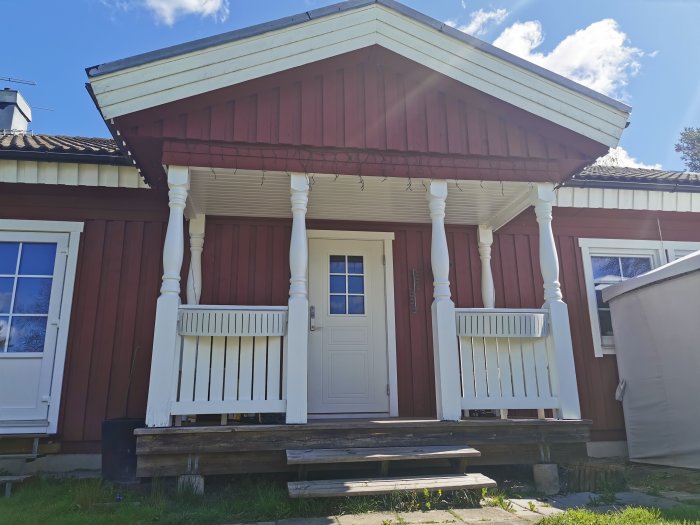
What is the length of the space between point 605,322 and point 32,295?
6106 millimetres

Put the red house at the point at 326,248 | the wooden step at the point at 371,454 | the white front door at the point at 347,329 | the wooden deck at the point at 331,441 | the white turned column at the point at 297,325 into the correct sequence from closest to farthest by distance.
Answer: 1. the wooden step at the point at 371,454
2. the wooden deck at the point at 331,441
3. the white turned column at the point at 297,325
4. the red house at the point at 326,248
5. the white front door at the point at 347,329

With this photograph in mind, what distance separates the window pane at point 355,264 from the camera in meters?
5.61

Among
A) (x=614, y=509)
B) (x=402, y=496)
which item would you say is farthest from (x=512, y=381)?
(x=402, y=496)

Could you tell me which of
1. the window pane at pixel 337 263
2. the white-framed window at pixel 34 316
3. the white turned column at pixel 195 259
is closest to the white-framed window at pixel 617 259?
the window pane at pixel 337 263

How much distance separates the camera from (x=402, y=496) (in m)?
3.24

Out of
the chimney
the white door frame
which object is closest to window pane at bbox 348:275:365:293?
the white door frame

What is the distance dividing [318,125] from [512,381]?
271cm

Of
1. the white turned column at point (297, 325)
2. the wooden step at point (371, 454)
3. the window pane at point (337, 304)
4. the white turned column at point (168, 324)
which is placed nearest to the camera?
the wooden step at point (371, 454)

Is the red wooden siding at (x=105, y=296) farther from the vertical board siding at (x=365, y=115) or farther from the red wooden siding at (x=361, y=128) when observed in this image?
the vertical board siding at (x=365, y=115)

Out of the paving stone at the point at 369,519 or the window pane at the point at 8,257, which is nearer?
the paving stone at the point at 369,519

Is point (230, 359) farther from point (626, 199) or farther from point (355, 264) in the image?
point (626, 199)

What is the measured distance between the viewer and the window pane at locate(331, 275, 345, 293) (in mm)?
5527

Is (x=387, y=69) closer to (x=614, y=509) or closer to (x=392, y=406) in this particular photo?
(x=392, y=406)

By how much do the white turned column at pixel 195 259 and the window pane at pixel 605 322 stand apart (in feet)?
14.6
